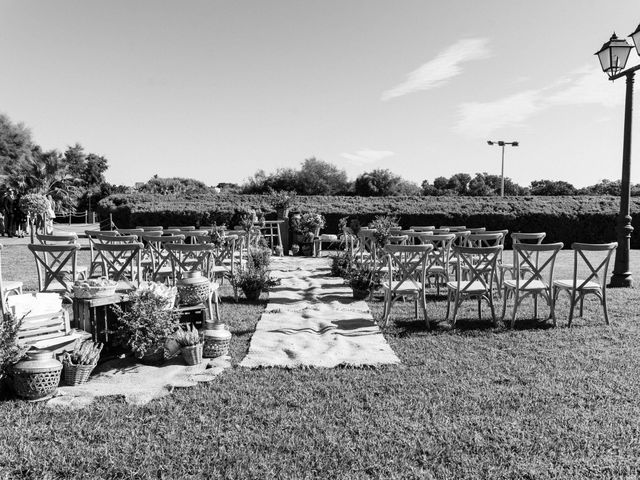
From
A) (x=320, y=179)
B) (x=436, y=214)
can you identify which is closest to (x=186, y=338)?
(x=436, y=214)

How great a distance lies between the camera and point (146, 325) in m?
4.37

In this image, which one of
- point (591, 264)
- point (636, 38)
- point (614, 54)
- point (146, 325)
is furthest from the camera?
point (591, 264)

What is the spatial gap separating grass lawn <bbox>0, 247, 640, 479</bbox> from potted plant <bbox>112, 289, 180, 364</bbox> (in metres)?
0.68

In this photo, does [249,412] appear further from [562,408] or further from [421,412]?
[562,408]

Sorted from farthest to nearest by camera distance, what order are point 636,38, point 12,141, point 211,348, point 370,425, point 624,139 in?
point 12,141, point 624,139, point 636,38, point 211,348, point 370,425

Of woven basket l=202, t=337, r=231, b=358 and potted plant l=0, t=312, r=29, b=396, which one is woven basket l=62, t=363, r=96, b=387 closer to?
potted plant l=0, t=312, r=29, b=396

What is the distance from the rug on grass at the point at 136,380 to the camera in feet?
12.0

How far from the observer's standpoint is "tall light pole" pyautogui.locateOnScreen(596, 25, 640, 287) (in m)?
8.16

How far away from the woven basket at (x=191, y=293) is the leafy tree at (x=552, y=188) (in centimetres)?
4424

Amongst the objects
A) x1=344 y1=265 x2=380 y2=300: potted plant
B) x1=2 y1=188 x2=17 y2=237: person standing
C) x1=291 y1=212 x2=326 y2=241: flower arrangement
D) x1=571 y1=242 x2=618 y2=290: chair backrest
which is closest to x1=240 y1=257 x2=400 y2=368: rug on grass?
x1=344 y1=265 x2=380 y2=300: potted plant

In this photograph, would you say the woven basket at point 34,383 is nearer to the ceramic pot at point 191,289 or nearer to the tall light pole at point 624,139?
the ceramic pot at point 191,289

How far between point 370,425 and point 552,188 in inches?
1942

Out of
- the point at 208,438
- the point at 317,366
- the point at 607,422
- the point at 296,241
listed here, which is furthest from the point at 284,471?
the point at 296,241

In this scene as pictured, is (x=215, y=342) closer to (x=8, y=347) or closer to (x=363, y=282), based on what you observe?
(x=8, y=347)
